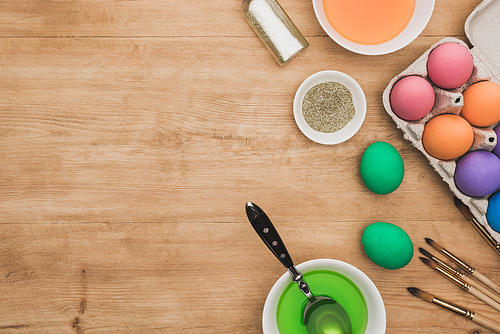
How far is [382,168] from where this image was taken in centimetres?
70

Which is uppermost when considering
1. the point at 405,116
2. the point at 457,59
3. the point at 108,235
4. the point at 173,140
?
the point at 457,59

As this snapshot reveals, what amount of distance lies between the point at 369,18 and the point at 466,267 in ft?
1.81

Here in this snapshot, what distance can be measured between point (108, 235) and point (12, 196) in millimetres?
230

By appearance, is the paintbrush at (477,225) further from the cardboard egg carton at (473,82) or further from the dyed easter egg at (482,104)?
the dyed easter egg at (482,104)

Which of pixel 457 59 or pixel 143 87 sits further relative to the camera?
pixel 143 87

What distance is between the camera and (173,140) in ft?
2.57

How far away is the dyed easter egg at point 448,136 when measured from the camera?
675 millimetres

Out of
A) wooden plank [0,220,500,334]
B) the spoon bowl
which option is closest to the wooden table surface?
wooden plank [0,220,500,334]

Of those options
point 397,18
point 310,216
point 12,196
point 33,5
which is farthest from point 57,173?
point 397,18

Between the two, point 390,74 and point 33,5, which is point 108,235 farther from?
point 390,74

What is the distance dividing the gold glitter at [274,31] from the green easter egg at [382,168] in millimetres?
255

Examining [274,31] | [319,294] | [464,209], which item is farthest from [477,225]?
[274,31]

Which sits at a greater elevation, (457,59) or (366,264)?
(457,59)

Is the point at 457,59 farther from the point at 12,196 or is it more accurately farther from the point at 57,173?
the point at 12,196
